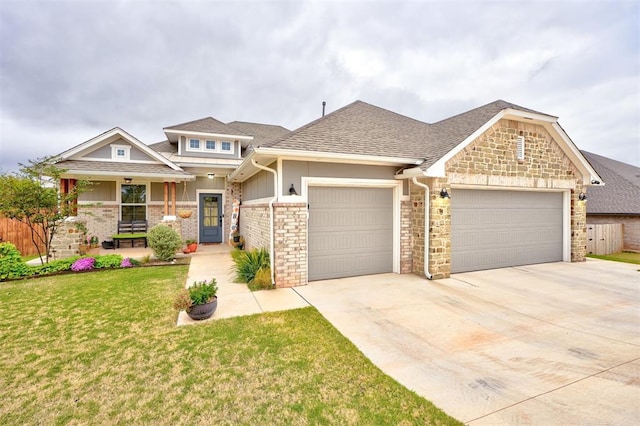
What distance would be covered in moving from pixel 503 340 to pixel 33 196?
40.2 feet

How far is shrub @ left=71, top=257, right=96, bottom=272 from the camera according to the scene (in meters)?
8.38

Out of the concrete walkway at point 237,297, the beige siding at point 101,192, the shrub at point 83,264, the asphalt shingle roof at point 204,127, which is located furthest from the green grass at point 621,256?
the beige siding at point 101,192

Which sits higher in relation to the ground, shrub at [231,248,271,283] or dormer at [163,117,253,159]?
dormer at [163,117,253,159]

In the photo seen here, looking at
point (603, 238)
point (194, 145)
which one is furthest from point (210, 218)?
point (603, 238)

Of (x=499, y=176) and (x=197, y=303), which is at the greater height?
(x=499, y=176)

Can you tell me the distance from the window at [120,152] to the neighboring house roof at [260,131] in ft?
21.3

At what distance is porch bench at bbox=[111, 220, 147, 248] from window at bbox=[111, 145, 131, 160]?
9.54 feet

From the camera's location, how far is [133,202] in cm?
1299

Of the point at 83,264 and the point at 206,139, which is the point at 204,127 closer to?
the point at 206,139

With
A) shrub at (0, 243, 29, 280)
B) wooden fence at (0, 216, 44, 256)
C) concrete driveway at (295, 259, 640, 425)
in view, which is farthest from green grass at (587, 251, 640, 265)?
wooden fence at (0, 216, 44, 256)

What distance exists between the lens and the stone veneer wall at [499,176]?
753 centimetres

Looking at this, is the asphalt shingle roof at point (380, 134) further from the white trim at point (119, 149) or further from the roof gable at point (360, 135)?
the white trim at point (119, 149)

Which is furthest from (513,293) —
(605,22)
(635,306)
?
(605,22)

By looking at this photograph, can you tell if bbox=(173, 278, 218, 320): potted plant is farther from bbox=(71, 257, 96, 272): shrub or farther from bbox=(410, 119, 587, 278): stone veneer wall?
bbox=(71, 257, 96, 272): shrub
